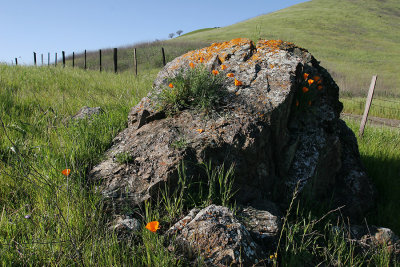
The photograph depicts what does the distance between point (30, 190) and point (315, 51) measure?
142ft

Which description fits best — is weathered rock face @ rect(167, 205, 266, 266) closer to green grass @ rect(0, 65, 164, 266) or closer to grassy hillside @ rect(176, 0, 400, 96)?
green grass @ rect(0, 65, 164, 266)

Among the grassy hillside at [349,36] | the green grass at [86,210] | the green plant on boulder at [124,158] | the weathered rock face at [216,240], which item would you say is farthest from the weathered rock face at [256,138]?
the grassy hillside at [349,36]

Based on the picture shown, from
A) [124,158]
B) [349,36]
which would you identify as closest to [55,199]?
[124,158]

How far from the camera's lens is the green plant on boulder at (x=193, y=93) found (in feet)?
10.6

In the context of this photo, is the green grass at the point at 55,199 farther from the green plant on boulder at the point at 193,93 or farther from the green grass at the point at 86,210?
the green plant on boulder at the point at 193,93

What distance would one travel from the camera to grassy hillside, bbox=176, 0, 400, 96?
93.3 ft

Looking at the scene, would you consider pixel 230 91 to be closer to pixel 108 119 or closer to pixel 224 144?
pixel 224 144

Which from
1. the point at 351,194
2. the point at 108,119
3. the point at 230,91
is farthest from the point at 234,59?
the point at 351,194

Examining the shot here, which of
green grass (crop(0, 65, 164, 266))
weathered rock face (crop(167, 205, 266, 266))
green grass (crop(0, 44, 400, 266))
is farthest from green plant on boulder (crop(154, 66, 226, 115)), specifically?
weathered rock face (crop(167, 205, 266, 266))

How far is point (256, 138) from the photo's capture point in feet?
9.89

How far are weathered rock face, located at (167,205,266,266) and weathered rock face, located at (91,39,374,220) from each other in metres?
0.61

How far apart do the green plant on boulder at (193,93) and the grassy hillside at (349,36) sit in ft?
68.5

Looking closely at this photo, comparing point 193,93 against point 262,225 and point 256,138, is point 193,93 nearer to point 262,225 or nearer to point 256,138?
point 256,138

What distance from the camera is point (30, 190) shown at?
2.70m
